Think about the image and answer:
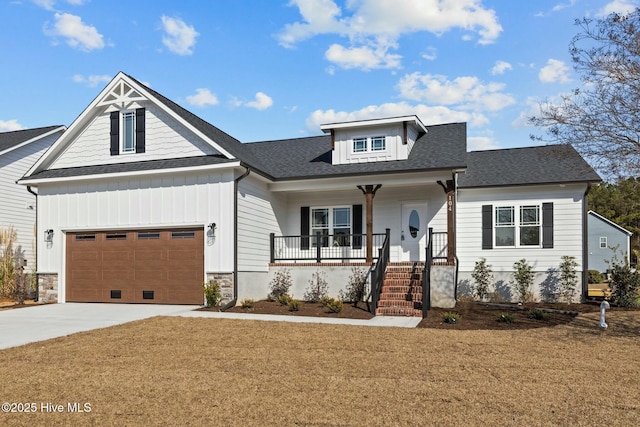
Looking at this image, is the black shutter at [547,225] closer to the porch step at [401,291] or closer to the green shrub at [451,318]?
the porch step at [401,291]

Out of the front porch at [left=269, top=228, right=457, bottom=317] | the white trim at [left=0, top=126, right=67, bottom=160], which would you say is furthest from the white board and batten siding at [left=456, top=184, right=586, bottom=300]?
the white trim at [left=0, top=126, right=67, bottom=160]

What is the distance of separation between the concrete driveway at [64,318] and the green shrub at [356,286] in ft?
14.4

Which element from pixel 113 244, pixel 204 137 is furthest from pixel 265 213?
pixel 113 244

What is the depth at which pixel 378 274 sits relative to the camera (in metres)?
14.2

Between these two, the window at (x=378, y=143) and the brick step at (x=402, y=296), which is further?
the window at (x=378, y=143)

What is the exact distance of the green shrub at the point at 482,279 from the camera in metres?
16.5

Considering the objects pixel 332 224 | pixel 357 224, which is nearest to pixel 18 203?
pixel 332 224

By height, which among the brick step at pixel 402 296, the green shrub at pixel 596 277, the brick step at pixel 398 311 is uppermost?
the brick step at pixel 402 296

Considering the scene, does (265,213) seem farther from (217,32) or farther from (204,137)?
(217,32)

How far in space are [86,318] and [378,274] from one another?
7208mm

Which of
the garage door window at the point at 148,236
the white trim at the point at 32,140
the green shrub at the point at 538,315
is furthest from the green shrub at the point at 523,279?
the white trim at the point at 32,140

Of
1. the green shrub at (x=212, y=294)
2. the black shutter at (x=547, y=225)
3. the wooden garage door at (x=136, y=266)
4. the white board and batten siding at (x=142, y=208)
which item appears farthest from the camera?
the black shutter at (x=547, y=225)

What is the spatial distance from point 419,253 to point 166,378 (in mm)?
11496

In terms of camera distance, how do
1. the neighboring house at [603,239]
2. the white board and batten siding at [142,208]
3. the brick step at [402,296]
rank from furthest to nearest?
1. the neighboring house at [603,239]
2. the white board and batten siding at [142,208]
3. the brick step at [402,296]
